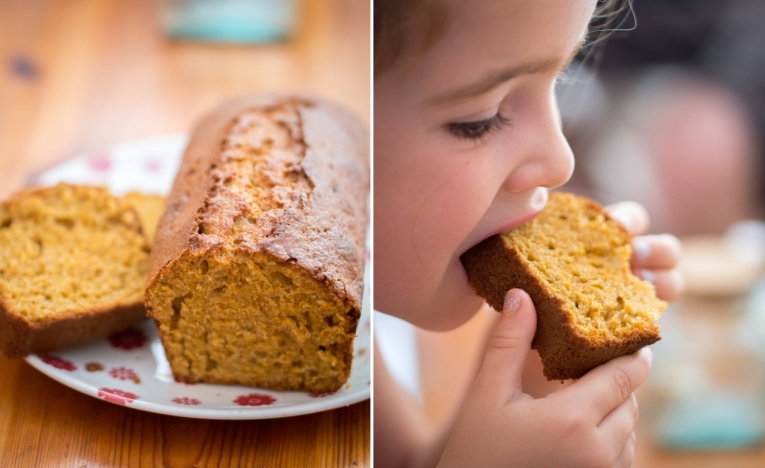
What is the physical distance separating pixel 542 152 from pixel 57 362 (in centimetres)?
79

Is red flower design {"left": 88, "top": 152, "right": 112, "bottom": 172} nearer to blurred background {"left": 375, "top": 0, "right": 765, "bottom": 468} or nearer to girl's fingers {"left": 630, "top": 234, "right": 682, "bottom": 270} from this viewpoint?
blurred background {"left": 375, "top": 0, "right": 765, "bottom": 468}

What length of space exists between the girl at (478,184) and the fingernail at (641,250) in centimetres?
17

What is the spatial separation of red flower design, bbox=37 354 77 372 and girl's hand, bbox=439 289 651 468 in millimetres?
625

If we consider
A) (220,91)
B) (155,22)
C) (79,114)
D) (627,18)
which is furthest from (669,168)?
(155,22)

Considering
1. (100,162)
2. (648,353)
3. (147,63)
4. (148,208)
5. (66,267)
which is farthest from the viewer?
(147,63)

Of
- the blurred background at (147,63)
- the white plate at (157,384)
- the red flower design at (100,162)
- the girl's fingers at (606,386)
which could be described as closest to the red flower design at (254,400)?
the white plate at (157,384)

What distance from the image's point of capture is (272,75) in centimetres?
201

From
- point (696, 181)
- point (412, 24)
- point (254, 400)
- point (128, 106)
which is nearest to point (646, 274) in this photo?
point (696, 181)

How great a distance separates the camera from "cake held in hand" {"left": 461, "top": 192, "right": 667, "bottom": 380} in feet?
2.58

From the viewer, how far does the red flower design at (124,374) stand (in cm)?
112

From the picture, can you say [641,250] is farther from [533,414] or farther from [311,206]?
[311,206]

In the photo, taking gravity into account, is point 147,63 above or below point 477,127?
below

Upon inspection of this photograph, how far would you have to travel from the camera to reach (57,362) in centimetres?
112

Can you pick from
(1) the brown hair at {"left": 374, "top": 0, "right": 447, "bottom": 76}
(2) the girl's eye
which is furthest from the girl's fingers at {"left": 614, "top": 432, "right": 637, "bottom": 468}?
(1) the brown hair at {"left": 374, "top": 0, "right": 447, "bottom": 76}
